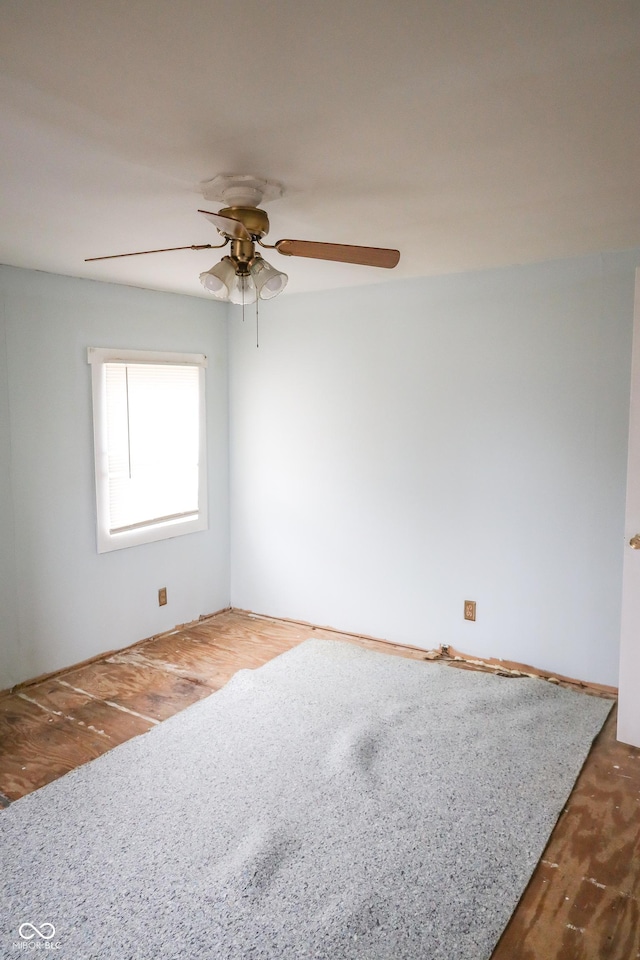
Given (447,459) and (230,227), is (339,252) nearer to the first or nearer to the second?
(230,227)

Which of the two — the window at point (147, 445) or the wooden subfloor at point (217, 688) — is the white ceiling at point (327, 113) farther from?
the wooden subfloor at point (217, 688)

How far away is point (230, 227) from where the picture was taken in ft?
6.78

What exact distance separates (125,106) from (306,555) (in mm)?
3209

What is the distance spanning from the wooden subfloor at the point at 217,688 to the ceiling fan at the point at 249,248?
6.72 ft

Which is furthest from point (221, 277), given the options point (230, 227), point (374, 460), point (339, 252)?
point (374, 460)

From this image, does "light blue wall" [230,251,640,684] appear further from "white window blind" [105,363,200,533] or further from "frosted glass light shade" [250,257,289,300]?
"frosted glass light shade" [250,257,289,300]

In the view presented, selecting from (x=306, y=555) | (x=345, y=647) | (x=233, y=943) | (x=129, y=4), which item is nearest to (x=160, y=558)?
(x=306, y=555)

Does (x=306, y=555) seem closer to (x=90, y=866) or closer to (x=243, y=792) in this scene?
(x=243, y=792)

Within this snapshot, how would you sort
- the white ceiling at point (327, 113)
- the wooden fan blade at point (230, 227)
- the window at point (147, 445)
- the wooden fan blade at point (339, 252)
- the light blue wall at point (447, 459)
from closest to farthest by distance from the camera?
the white ceiling at point (327, 113) → the wooden fan blade at point (230, 227) → the wooden fan blade at point (339, 252) → the light blue wall at point (447, 459) → the window at point (147, 445)

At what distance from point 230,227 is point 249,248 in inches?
5.3

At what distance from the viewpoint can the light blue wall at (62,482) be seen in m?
3.36

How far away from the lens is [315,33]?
121cm

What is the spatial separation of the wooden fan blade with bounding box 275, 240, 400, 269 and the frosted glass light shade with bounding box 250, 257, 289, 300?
169 mm

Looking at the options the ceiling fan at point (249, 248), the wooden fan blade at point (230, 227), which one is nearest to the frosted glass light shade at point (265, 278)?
the ceiling fan at point (249, 248)
